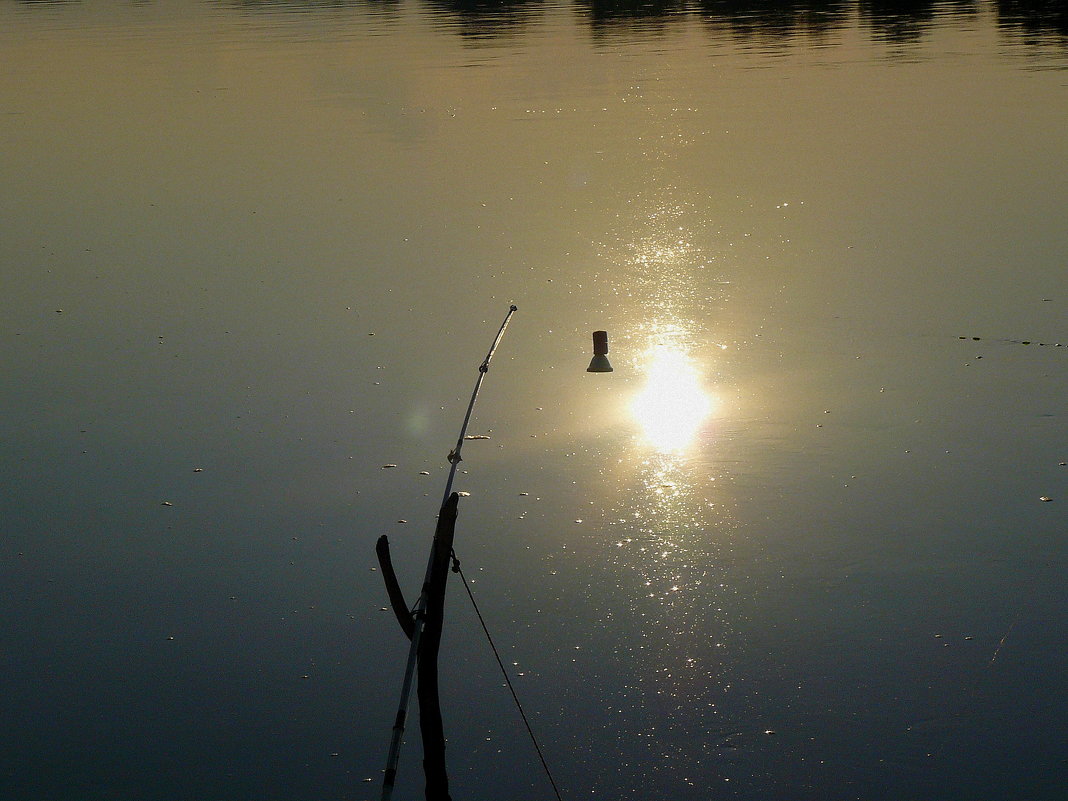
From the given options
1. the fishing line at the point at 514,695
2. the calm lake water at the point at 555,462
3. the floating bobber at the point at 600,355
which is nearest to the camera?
the fishing line at the point at 514,695

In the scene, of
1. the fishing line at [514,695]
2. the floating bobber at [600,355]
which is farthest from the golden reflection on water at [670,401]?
Answer: the fishing line at [514,695]

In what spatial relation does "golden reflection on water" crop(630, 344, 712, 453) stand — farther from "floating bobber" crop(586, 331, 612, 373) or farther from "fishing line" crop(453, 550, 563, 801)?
"fishing line" crop(453, 550, 563, 801)

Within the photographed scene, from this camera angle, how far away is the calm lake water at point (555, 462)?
21.5ft

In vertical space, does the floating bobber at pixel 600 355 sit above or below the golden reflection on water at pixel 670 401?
above

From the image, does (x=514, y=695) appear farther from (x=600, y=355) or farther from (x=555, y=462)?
(x=555, y=462)

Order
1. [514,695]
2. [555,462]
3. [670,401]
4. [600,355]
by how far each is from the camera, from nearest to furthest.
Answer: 1. [514,695]
2. [600,355]
3. [555,462]
4. [670,401]

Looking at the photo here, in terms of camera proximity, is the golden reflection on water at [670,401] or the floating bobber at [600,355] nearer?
the floating bobber at [600,355]

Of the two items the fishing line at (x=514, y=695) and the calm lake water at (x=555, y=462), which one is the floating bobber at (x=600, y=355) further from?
the fishing line at (x=514, y=695)

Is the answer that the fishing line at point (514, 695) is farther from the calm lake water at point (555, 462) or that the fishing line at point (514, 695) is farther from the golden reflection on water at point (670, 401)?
the golden reflection on water at point (670, 401)

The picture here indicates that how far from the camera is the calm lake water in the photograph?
6539 mm

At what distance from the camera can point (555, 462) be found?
30.5 ft

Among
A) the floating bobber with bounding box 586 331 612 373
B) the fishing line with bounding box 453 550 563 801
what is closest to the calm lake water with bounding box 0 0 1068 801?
the fishing line with bounding box 453 550 563 801

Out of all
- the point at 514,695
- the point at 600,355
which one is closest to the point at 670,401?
the point at 600,355

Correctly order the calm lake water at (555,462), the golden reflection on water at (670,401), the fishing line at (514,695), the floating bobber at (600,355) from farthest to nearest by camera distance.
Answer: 1. the golden reflection on water at (670,401)
2. the floating bobber at (600,355)
3. the calm lake water at (555,462)
4. the fishing line at (514,695)
